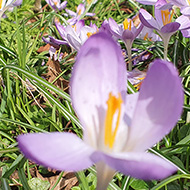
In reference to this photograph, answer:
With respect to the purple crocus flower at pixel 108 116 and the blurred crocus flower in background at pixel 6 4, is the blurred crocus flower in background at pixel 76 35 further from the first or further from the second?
the purple crocus flower at pixel 108 116

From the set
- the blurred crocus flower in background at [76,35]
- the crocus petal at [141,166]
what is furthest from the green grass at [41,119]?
the crocus petal at [141,166]

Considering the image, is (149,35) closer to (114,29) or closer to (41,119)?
(114,29)

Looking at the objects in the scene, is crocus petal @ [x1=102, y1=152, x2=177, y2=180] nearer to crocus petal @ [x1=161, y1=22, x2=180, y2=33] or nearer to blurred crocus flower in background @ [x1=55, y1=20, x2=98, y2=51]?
crocus petal @ [x1=161, y1=22, x2=180, y2=33]

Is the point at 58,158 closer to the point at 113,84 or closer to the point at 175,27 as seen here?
the point at 113,84

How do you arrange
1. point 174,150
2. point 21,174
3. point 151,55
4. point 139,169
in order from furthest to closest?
point 151,55
point 174,150
point 21,174
point 139,169

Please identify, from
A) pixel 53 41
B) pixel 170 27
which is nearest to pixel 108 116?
pixel 170 27

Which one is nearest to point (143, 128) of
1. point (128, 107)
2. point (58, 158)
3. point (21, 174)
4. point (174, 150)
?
point (128, 107)
